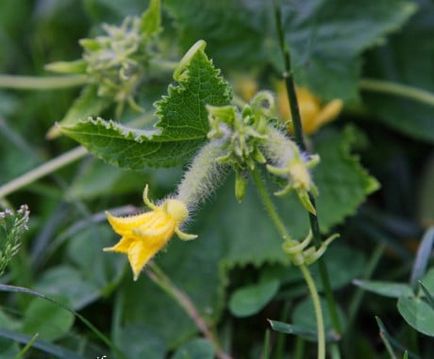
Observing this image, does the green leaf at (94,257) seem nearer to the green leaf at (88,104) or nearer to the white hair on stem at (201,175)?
the green leaf at (88,104)

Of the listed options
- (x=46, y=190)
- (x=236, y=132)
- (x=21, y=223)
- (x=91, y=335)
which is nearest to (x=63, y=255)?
(x=46, y=190)

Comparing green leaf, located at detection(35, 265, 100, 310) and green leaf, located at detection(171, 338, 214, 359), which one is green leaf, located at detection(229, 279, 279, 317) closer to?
green leaf, located at detection(171, 338, 214, 359)

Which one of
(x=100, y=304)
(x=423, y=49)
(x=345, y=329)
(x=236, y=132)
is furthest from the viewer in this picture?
(x=423, y=49)

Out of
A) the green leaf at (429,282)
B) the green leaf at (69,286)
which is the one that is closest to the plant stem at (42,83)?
the green leaf at (69,286)

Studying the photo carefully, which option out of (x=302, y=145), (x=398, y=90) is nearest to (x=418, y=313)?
(x=302, y=145)

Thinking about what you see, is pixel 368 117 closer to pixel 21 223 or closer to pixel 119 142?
pixel 119 142

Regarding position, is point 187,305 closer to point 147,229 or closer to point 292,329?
point 292,329
